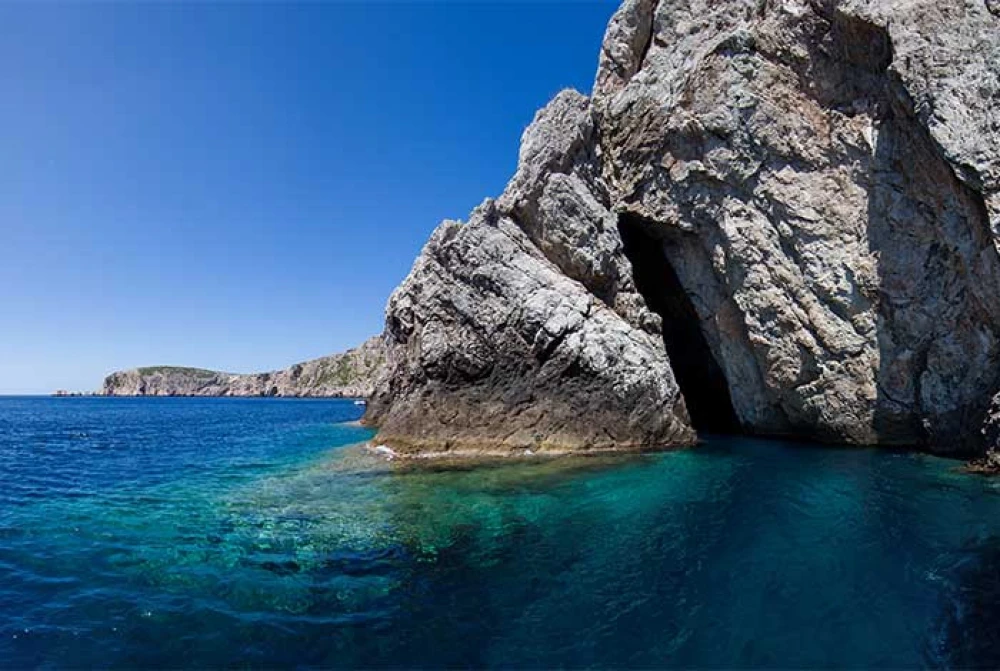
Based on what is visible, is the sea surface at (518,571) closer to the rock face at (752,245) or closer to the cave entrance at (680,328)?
the rock face at (752,245)

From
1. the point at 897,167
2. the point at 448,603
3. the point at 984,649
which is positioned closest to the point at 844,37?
the point at 897,167

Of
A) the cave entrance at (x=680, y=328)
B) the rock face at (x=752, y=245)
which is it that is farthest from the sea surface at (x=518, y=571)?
the cave entrance at (x=680, y=328)

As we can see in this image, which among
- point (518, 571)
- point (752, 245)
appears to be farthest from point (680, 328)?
point (518, 571)

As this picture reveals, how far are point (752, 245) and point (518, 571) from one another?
21349mm

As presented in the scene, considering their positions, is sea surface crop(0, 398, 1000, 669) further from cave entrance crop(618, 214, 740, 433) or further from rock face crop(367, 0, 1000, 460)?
cave entrance crop(618, 214, 740, 433)

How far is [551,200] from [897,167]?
1544 cm

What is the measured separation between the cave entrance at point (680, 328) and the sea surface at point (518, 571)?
14987 mm

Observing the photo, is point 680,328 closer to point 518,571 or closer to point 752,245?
point 752,245

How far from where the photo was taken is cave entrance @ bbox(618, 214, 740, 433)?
110 feet

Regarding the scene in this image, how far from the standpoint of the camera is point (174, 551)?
1205 cm

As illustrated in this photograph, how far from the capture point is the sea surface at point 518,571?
764 centimetres

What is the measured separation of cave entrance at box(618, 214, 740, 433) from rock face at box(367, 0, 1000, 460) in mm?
576

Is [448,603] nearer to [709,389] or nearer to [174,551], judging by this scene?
[174,551]

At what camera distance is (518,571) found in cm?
1059
